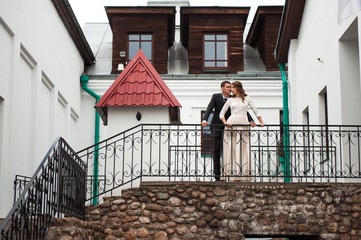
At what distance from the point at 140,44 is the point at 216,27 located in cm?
243

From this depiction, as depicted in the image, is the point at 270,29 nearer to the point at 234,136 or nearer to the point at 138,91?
the point at 138,91

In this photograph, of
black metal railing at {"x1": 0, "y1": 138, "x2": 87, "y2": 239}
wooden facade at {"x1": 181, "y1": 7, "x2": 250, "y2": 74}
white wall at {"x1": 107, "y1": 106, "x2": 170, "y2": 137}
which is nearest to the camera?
black metal railing at {"x1": 0, "y1": 138, "x2": 87, "y2": 239}

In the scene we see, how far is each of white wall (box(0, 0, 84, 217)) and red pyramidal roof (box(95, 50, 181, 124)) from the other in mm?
1686

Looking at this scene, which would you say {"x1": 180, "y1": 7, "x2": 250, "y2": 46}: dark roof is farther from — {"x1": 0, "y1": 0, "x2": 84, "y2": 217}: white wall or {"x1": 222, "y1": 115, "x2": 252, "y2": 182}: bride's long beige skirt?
{"x1": 222, "y1": 115, "x2": 252, "y2": 182}: bride's long beige skirt

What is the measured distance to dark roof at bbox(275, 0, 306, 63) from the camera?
51.1ft

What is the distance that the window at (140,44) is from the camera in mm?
20109

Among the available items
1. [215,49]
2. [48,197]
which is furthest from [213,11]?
[48,197]

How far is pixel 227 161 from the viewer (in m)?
11.3

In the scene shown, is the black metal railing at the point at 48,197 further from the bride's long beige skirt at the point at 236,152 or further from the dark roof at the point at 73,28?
the dark roof at the point at 73,28

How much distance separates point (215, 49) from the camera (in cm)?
2011

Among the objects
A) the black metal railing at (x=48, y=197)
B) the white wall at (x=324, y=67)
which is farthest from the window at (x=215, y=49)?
the black metal railing at (x=48, y=197)

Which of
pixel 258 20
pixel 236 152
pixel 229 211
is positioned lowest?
pixel 229 211

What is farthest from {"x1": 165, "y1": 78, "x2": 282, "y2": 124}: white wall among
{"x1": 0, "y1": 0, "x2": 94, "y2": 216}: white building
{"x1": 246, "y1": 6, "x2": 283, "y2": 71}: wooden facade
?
{"x1": 0, "y1": 0, "x2": 94, "y2": 216}: white building

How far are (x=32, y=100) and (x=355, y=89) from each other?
660 cm
